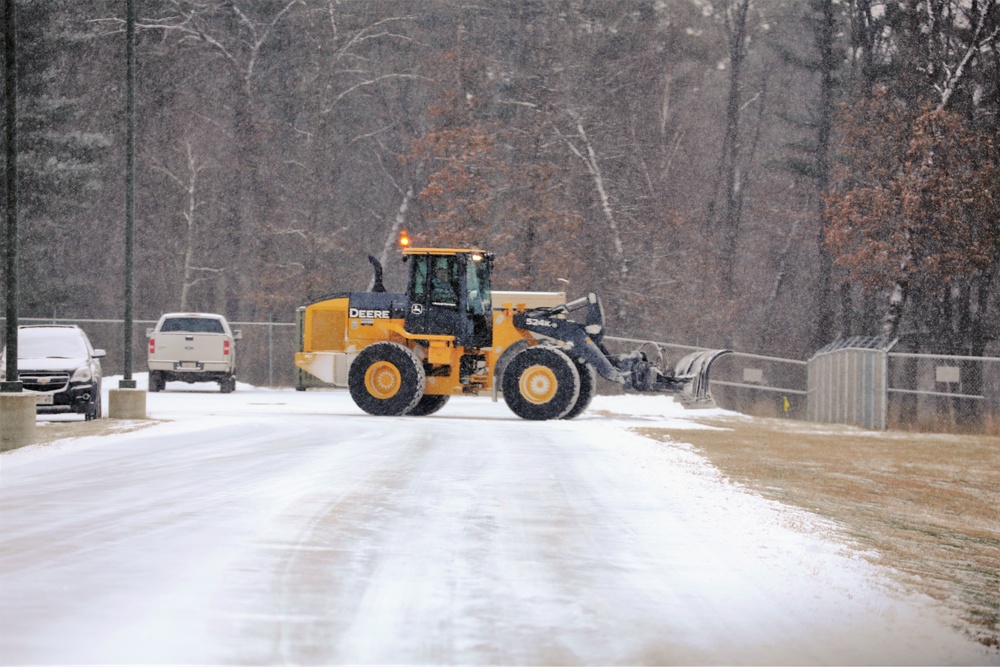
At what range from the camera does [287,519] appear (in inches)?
476

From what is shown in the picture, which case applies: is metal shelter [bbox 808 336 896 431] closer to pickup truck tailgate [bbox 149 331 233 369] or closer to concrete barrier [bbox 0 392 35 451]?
pickup truck tailgate [bbox 149 331 233 369]

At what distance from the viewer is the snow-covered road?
765cm

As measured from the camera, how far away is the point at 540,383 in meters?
26.0

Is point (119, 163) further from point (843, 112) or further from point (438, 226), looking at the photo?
point (843, 112)

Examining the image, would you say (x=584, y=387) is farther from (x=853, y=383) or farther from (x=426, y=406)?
(x=853, y=383)

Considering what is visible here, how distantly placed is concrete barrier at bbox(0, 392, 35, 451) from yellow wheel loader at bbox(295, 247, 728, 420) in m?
7.97

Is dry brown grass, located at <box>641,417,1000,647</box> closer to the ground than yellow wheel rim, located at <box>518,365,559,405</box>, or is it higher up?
closer to the ground

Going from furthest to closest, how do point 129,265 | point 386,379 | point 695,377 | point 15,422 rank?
1. point 695,377
2. point 386,379
3. point 129,265
4. point 15,422

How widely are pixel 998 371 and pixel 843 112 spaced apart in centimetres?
1113

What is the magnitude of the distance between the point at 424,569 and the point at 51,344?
57.1ft

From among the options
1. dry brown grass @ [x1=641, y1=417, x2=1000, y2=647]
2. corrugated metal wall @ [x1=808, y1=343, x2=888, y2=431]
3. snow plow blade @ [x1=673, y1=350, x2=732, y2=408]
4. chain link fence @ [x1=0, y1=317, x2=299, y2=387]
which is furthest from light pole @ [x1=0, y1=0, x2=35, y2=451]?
chain link fence @ [x1=0, y1=317, x2=299, y2=387]

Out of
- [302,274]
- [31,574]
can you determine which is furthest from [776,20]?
[31,574]

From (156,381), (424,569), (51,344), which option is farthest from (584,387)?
(424,569)

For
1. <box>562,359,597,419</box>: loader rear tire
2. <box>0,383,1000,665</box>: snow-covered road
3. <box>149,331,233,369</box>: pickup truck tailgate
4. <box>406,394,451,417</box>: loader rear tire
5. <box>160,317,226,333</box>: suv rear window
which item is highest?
<box>160,317,226,333</box>: suv rear window
